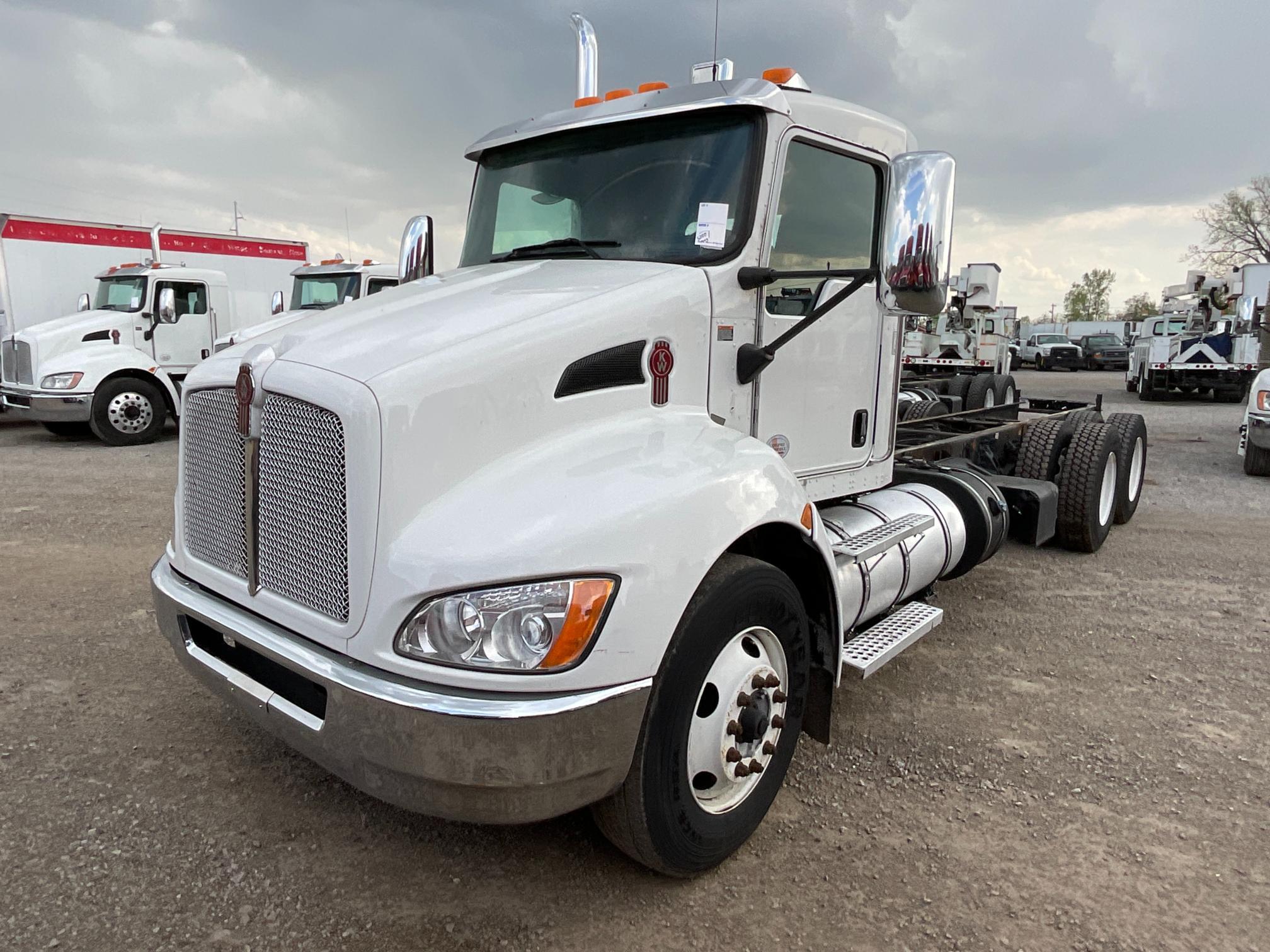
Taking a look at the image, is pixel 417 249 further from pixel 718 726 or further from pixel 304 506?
pixel 718 726

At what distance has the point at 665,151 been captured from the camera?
315cm

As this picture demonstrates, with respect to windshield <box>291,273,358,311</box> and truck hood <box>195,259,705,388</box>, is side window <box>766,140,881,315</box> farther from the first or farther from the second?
windshield <box>291,273,358,311</box>

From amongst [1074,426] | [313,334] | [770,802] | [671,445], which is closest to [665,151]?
[671,445]

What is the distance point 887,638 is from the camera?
→ 3.48 metres

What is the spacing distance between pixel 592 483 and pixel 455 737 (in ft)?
2.38

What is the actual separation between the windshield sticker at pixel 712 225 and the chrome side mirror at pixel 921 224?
1.83 feet

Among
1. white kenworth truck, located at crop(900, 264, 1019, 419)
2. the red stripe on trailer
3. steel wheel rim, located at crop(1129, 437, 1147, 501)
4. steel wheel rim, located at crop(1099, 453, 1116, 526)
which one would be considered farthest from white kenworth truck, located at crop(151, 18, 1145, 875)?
white kenworth truck, located at crop(900, 264, 1019, 419)

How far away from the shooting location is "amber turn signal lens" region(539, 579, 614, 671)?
2.06 m

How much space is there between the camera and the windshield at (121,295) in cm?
1275

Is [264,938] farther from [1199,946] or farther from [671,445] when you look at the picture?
[1199,946]

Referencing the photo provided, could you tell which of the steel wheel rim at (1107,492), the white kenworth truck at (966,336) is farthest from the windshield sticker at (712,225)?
the white kenworth truck at (966,336)

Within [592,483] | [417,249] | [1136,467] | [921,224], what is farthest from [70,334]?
[1136,467]

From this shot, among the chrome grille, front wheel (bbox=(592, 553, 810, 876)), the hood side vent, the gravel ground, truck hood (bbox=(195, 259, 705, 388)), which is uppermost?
truck hood (bbox=(195, 259, 705, 388))

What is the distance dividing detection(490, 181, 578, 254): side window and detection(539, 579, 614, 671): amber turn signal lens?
1.76 meters
